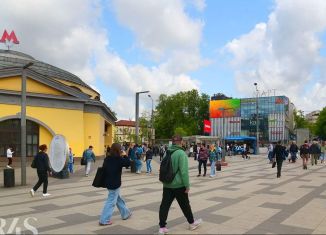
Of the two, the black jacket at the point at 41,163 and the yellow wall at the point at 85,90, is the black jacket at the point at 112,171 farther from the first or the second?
the yellow wall at the point at 85,90

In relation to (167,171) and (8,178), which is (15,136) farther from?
(167,171)

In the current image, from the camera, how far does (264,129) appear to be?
411 feet

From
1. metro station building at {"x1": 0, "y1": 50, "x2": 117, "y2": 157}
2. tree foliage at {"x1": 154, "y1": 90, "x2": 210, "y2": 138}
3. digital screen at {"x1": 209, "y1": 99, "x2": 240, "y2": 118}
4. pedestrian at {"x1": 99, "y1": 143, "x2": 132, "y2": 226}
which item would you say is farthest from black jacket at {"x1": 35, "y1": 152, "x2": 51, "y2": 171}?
digital screen at {"x1": 209, "y1": 99, "x2": 240, "y2": 118}

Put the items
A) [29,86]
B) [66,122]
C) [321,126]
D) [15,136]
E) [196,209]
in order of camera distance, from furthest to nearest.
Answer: [321,126] → [66,122] → [29,86] → [15,136] → [196,209]

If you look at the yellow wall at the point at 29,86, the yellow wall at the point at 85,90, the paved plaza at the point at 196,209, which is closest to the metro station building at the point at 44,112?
the yellow wall at the point at 29,86

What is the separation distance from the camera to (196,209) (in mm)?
9938

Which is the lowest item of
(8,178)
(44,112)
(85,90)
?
(8,178)

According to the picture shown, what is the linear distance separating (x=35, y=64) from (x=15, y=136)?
10.8m

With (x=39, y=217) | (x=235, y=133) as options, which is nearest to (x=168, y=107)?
(x=235, y=133)

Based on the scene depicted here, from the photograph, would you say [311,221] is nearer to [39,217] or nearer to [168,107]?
[39,217]

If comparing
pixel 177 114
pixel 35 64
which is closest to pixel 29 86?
pixel 35 64

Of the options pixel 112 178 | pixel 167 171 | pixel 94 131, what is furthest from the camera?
pixel 94 131

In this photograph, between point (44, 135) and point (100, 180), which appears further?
point (44, 135)

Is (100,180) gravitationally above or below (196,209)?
above
